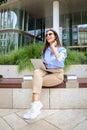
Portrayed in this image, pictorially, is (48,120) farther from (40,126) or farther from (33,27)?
(33,27)

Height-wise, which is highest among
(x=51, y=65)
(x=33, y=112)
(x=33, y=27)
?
(x=33, y=27)

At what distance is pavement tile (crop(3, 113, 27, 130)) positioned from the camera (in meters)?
2.69

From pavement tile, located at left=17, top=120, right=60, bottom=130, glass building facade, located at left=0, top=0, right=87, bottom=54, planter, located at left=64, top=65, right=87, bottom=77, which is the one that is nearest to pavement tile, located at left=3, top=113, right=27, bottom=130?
pavement tile, located at left=17, top=120, right=60, bottom=130

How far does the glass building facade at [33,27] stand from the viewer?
11.1 m

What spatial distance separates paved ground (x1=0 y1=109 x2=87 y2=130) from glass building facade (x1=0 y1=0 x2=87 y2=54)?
7540mm

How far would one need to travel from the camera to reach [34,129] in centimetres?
259

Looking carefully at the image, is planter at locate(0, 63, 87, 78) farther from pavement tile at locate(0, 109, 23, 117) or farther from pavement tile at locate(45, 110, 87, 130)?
pavement tile at locate(45, 110, 87, 130)

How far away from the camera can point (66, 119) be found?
9.48ft

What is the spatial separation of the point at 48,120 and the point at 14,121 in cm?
47

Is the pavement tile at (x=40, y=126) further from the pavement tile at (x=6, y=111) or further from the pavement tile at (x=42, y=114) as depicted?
the pavement tile at (x=6, y=111)

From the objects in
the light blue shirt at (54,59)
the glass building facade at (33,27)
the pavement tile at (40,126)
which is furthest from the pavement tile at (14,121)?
the glass building facade at (33,27)

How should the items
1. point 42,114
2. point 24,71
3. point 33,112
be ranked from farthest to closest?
point 24,71 → point 42,114 → point 33,112

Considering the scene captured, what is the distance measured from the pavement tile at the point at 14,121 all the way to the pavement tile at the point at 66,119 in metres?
0.37

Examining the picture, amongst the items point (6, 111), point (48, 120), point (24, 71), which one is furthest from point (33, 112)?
point (24, 71)
